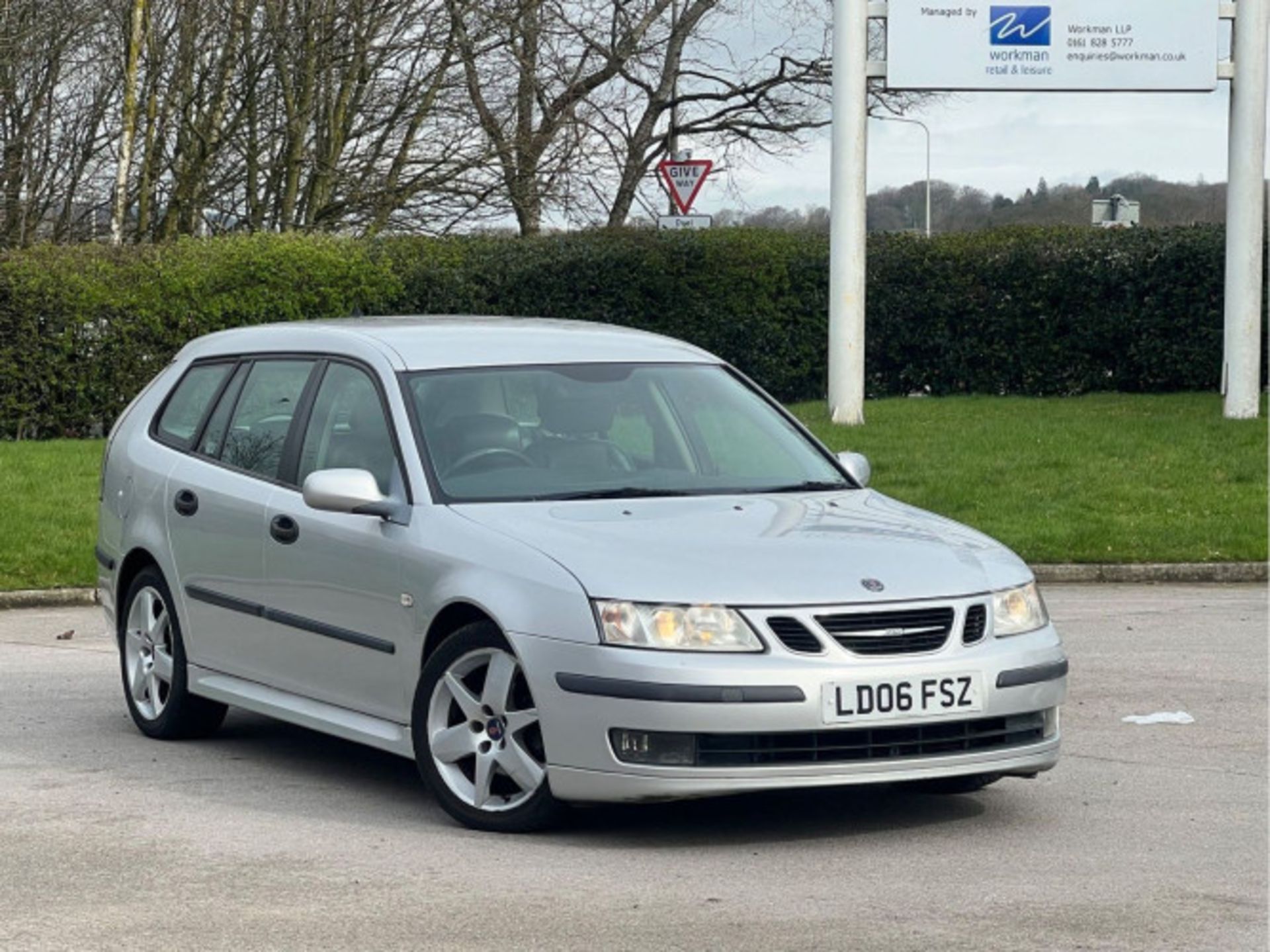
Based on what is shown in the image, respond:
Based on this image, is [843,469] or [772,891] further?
[843,469]

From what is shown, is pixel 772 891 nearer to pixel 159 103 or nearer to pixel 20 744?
pixel 20 744

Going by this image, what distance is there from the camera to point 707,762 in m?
7.02

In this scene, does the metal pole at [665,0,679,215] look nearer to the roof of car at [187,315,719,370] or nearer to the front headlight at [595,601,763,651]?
the roof of car at [187,315,719,370]

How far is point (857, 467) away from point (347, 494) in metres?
2.04

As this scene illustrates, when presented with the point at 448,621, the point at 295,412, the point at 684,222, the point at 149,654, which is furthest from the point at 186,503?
the point at 684,222

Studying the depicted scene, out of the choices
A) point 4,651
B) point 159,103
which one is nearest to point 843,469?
point 4,651

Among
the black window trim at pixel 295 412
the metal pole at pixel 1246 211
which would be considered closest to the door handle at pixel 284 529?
the black window trim at pixel 295 412

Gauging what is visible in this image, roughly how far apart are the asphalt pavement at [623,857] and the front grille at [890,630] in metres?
0.60

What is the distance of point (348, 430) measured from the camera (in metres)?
8.55

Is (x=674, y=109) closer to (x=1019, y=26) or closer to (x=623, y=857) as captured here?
(x=1019, y=26)

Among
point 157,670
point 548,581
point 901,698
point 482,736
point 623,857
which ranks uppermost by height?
point 548,581

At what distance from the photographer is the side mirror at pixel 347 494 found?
25.7 feet

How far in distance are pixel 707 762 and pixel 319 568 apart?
1.79 metres

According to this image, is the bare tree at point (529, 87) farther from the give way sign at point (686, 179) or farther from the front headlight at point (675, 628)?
the front headlight at point (675, 628)
